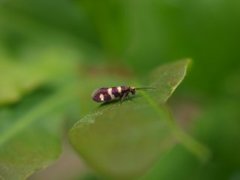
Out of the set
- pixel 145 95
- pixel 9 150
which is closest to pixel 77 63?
pixel 9 150

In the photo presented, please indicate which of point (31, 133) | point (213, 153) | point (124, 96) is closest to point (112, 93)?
point (124, 96)

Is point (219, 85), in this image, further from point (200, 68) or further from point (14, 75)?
point (14, 75)

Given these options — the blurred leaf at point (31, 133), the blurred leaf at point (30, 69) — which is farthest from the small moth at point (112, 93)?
the blurred leaf at point (30, 69)

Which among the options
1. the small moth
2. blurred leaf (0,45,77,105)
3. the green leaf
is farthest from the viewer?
blurred leaf (0,45,77,105)

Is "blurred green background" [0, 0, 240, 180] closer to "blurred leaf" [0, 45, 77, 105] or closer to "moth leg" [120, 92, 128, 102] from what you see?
"blurred leaf" [0, 45, 77, 105]

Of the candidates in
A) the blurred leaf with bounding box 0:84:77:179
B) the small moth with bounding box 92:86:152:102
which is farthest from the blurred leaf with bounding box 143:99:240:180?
the small moth with bounding box 92:86:152:102

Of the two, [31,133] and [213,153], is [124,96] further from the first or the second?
[213,153]
